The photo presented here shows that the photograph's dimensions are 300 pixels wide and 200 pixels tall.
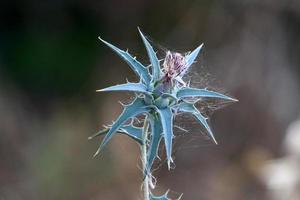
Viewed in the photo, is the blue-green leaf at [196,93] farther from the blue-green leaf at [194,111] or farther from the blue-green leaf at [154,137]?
the blue-green leaf at [154,137]

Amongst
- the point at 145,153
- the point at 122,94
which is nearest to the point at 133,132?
the point at 145,153

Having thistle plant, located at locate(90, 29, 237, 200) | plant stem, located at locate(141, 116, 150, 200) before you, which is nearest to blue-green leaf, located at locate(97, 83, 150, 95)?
thistle plant, located at locate(90, 29, 237, 200)

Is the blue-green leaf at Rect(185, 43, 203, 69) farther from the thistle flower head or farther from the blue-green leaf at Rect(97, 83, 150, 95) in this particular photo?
the blue-green leaf at Rect(97, 83, 150, 95)

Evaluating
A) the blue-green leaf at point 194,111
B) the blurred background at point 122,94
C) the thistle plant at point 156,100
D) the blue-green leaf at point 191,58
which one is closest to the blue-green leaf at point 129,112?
the thistle plant at point 156,100

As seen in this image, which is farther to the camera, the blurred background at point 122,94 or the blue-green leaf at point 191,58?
the blurred background at point 122,94

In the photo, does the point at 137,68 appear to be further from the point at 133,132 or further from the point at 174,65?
the point at 133,132

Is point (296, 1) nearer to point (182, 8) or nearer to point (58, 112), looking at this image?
point (182, 8)

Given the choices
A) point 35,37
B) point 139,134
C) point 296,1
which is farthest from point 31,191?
point 139,134
